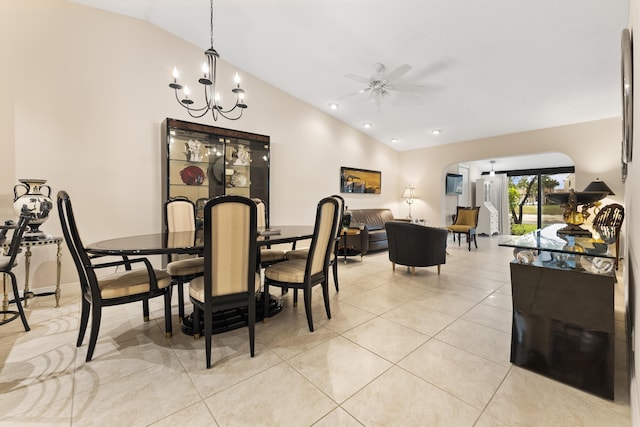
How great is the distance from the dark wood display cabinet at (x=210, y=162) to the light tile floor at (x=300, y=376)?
1.85 m

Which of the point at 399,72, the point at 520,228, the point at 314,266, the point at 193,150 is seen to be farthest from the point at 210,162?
the point at 520,228

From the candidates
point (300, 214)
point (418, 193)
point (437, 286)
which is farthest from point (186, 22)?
point (418, 193)

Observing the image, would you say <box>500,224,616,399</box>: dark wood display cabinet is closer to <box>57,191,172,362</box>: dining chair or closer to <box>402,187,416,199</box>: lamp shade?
<box>57,191,172,362</box>: dining chair

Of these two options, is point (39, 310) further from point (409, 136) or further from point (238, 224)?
point (409, 136)

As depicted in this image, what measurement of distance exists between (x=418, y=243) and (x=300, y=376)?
2.54m

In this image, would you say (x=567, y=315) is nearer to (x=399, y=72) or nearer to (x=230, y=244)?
(x=230, y=244)

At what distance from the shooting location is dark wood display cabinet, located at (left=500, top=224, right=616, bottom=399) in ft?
4.77

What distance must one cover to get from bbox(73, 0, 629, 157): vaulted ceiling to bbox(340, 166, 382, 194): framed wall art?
162cm

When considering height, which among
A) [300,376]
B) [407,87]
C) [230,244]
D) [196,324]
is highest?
[407,87]

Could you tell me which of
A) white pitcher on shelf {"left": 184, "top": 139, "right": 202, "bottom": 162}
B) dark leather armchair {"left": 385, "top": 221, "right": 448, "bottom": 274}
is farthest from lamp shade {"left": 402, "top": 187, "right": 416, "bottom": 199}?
white pitcher on shelf {"left": 184, "top": 139, "right": 202, "bottom": 162}

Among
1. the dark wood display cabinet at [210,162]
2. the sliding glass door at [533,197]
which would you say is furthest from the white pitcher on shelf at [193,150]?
the sliding glass door at [533,197]

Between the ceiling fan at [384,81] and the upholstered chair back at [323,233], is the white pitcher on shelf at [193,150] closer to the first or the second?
the ceiling fan at [384,81]

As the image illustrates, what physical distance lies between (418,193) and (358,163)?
1.97 metres

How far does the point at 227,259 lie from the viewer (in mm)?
1740
